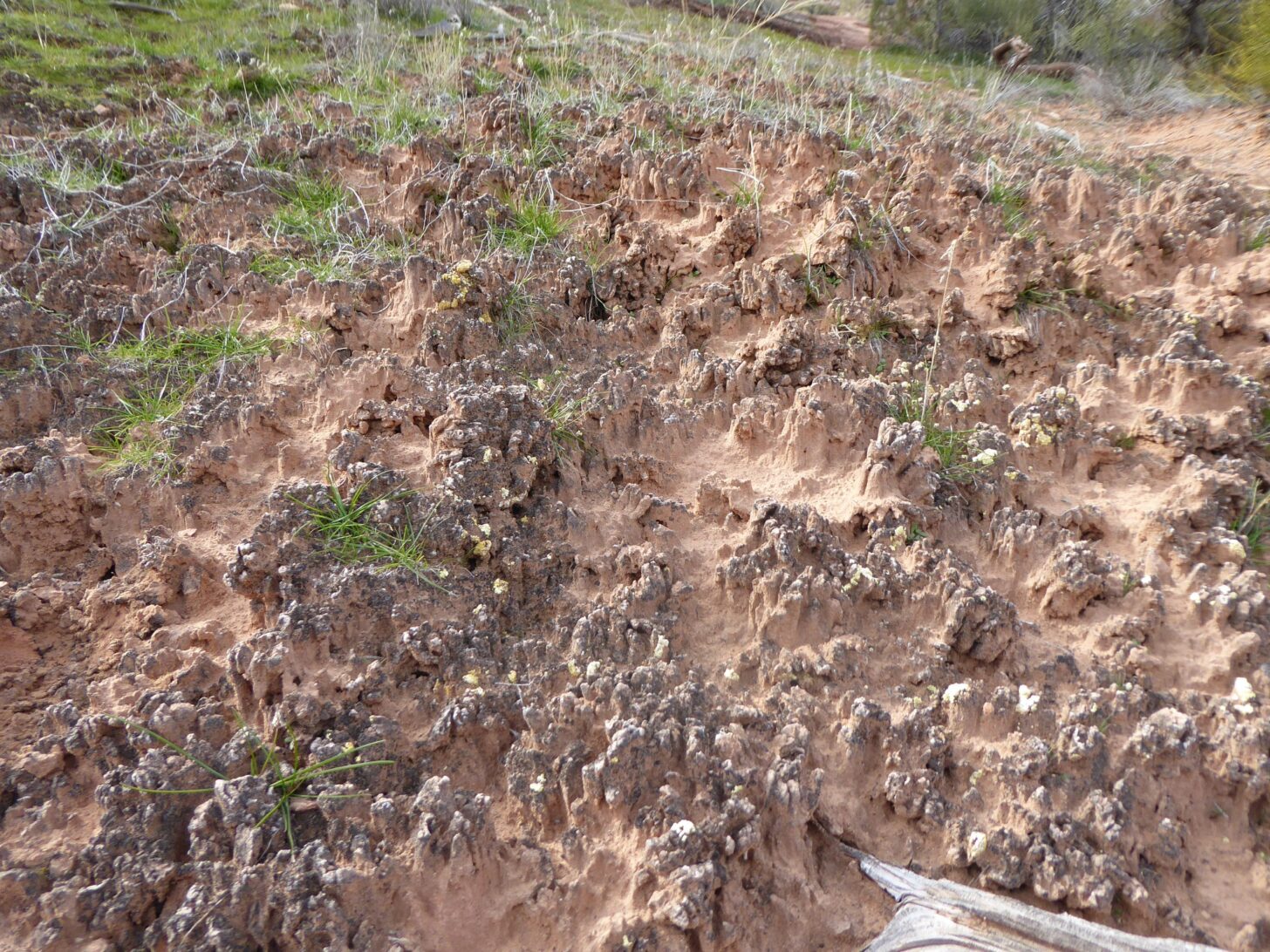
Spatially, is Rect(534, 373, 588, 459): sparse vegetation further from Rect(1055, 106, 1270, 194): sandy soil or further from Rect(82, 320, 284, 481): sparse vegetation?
Rect(1055, 106, 1270, 194): sandy soil

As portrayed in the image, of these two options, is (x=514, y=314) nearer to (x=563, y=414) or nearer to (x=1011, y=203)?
(x=563, y=414)

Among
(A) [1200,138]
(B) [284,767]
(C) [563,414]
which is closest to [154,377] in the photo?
(C) [563,414]

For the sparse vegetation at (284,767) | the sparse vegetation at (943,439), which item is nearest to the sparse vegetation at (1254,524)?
the sparse vegetation at (943,439)

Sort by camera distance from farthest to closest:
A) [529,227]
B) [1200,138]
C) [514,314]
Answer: [1200,138]
[529,227]
[514,314]

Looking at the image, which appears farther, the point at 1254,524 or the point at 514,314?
the point at 514,314

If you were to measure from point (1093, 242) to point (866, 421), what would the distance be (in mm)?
1485

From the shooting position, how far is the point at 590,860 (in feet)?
5.52

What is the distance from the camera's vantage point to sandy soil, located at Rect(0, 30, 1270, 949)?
1.67 m

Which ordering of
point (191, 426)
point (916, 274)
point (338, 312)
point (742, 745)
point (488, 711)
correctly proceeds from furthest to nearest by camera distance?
point (916, 274) → point (338, 312) → point (191, 426) → point (488, 711) → point (742, 745)

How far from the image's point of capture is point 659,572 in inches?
87.4

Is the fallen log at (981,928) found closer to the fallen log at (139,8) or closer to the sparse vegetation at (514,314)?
the sparse vegetation at (514,314)

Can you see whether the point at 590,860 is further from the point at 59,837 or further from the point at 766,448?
the point at 766,448

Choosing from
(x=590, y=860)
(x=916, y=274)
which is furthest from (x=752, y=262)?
(x=590, y=860)

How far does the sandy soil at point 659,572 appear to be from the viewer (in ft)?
5.49
